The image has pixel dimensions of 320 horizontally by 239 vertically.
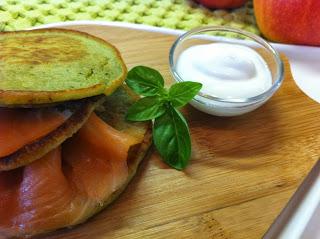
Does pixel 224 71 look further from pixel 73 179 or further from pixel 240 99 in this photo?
pixel 73 179

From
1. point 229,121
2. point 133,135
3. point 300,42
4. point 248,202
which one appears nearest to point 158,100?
point 133,135

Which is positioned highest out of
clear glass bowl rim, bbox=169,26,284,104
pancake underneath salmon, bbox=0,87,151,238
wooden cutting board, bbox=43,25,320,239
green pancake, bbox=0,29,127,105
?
green pancake, bbox=0,29,127,105

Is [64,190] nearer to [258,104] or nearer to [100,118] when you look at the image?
[100,118]

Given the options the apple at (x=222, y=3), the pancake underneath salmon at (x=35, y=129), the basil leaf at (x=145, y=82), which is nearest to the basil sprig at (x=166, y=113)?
the basil leaf at (x=145, y=82)

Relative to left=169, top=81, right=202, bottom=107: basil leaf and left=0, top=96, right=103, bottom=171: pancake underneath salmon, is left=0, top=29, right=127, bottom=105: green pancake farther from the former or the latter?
left=169, top=81, right=202, bottom=107: basil leaf

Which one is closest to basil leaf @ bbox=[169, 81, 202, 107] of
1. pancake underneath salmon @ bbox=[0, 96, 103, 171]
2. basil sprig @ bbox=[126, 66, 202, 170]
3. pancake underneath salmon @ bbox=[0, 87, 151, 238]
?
basil sprig @ bbox=[126, 66, 202, 170]

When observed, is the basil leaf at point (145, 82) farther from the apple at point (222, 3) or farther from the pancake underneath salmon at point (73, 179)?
the apple at point (222, 3)
